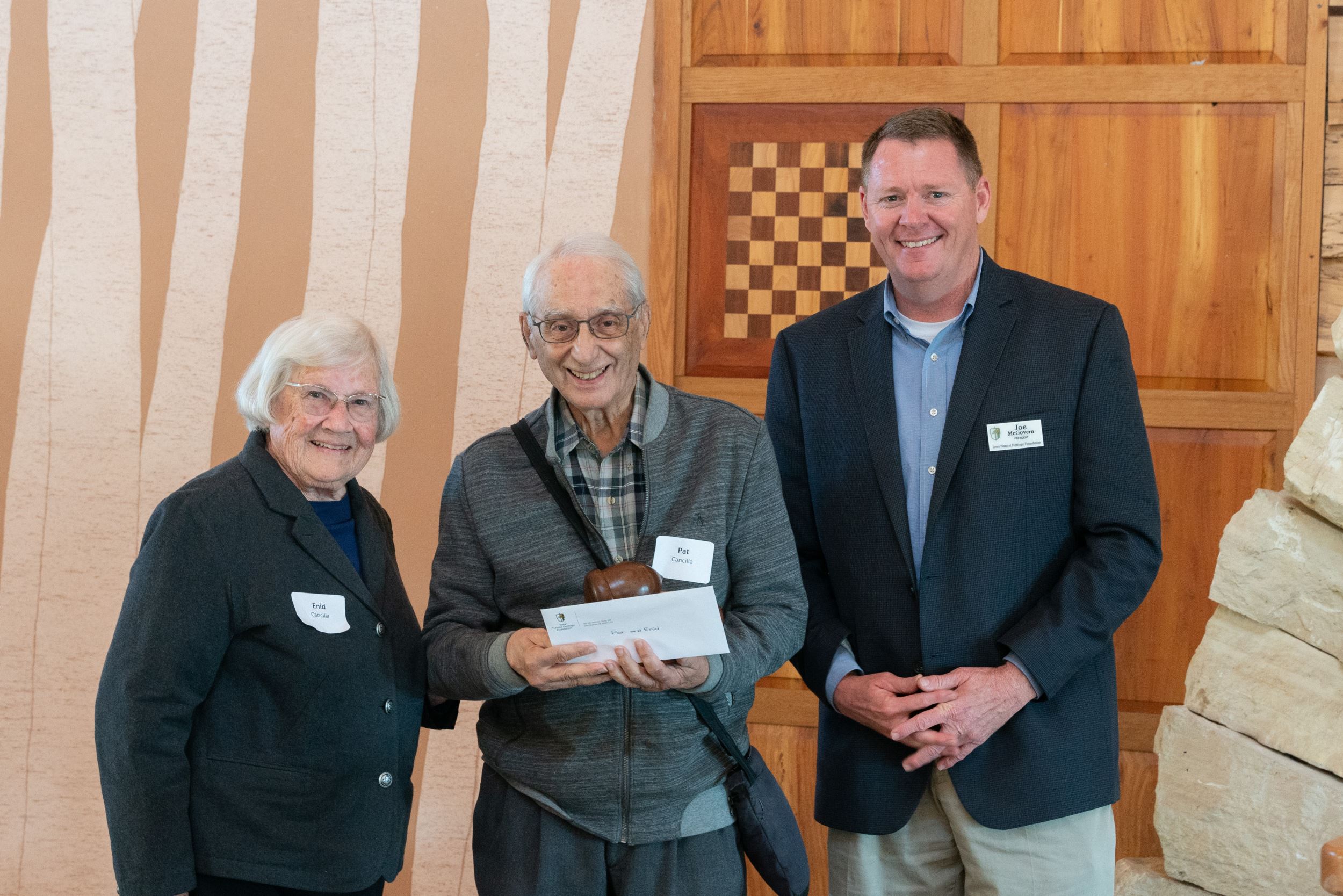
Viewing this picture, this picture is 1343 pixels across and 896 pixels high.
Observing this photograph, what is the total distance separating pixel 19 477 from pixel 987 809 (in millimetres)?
2738

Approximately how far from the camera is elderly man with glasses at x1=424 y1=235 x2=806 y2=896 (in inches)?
63.4

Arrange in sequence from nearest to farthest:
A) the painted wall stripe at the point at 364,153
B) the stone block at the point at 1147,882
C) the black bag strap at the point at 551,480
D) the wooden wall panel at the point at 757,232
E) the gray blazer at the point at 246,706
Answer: the gray blazer at the point at 246,706
the black bag strap at the point at 551,480
the stone block at the point at 1147,882
the wooden wall panel at the point at 757,232
the painted wall stripe at the point at 364,153

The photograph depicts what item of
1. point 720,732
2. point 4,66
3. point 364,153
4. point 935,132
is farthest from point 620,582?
point 4,66

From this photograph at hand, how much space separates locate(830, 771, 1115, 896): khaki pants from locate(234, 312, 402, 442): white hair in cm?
113

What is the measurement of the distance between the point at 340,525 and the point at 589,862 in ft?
2.13

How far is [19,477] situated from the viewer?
316cm

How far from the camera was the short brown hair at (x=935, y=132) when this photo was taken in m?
1.88

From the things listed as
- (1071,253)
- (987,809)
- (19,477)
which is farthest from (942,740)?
(19,477)

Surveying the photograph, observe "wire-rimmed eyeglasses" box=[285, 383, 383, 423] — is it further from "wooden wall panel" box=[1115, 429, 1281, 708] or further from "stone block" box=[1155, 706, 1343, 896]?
"wooden wall panel" box=[1115, 429, 1281, 708]

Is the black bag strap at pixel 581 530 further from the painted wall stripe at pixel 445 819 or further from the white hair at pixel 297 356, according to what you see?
the painted wall stripe at pixel 445 819

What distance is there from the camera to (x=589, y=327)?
1.67m

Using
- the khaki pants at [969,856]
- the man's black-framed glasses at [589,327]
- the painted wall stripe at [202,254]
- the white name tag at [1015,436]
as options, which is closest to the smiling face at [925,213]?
the white name tag at [1015,436]

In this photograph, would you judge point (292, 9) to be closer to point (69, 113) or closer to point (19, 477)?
point (69, 113)

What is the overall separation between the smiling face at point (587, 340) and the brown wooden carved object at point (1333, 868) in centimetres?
105
